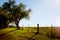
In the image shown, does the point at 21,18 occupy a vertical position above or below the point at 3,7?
below

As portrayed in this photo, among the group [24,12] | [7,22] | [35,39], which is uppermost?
[24,12]

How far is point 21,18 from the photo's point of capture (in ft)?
133

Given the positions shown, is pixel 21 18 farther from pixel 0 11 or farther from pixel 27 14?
pixel 0 11

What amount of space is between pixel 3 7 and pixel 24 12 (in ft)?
18.6

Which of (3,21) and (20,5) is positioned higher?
(20,5)

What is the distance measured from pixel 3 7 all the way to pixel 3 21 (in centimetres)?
367

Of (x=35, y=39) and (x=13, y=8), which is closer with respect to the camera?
(x=35, y=39)

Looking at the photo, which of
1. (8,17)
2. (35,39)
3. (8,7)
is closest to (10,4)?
(8,7)

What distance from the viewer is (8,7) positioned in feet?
130

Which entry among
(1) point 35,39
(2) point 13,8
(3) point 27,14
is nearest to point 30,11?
(3) point 27,14

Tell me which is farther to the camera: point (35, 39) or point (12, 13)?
point (12, 13)

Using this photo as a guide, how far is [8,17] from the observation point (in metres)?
39.3

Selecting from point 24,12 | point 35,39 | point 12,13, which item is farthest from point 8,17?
point 35,39

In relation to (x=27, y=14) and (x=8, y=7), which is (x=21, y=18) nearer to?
(x=27, y=14)
